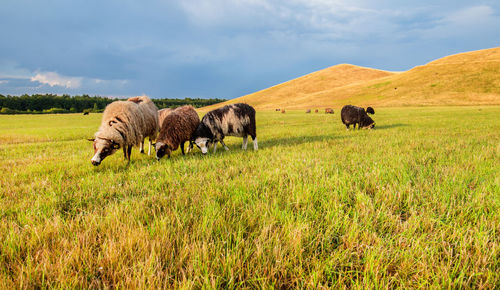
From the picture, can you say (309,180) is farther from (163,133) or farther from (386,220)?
(163,133)

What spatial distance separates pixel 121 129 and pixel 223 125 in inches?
128

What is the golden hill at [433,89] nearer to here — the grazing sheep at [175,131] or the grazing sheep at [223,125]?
the grazing sheep at [223,125]

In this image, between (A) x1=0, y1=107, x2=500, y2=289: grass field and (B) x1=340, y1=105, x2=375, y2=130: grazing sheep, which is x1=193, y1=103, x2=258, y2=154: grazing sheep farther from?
(B) x1=340, y1=105, x2=375, y2=130: grazing sheep

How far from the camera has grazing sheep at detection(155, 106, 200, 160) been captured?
650 centimetres

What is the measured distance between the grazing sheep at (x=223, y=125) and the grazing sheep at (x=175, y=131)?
39 centimetres

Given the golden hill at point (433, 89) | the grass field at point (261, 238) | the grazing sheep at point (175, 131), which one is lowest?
the grass field at point (261, 238)

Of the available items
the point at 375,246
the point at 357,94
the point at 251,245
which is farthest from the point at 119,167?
the point at 357,94

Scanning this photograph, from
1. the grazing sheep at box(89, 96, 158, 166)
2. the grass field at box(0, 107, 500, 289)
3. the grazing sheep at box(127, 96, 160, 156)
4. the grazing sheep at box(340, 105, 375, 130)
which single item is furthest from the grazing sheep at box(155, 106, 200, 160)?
the grazing sheep at box(340, 105, 375, 130)

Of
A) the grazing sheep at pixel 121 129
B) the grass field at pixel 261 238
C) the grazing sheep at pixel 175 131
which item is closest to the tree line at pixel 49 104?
the grazing sheep at pixel 121 129

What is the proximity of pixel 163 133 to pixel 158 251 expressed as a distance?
19.2ft

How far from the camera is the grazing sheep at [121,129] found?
5.53 m

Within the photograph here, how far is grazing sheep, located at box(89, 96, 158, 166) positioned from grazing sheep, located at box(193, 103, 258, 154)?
1.90 meters

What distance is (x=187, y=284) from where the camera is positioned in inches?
47.1

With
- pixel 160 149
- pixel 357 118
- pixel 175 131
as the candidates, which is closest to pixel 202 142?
pixel 175 131
